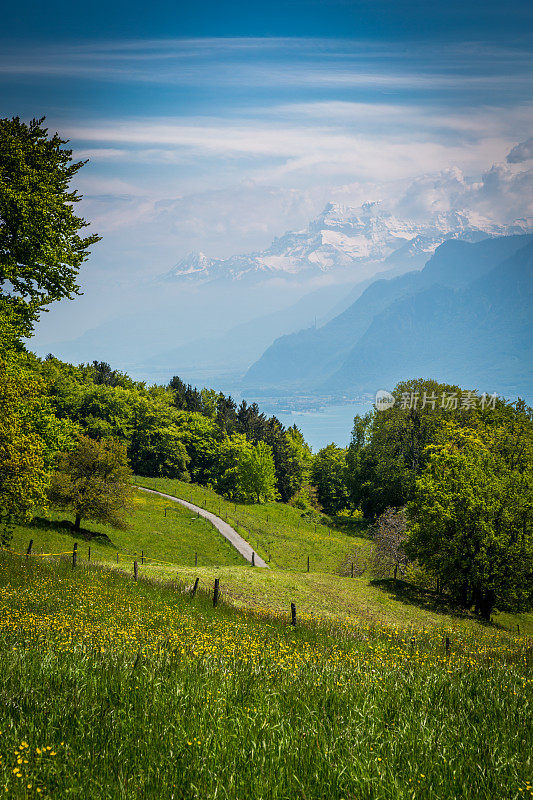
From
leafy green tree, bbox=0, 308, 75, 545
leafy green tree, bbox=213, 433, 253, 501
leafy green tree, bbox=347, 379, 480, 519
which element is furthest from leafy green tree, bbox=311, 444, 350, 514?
leafy green tree, bbox=0, 308, 75, 545

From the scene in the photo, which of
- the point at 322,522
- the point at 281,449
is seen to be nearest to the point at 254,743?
the point at 322,522

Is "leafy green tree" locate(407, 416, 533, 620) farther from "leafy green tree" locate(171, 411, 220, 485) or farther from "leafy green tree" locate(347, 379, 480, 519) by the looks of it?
"leafy green tree" locate(171, 411, 220, 485)

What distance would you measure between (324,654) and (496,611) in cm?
3001

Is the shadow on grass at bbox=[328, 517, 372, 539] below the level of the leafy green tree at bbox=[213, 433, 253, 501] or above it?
below

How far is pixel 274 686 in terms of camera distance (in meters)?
7.65

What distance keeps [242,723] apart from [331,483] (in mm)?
102440

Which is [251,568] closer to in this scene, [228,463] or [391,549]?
[391,549]

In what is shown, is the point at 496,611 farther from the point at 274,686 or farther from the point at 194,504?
the point at 194,504

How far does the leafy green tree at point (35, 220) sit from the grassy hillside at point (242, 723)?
50.1ft

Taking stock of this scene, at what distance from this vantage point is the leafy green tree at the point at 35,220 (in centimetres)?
1991

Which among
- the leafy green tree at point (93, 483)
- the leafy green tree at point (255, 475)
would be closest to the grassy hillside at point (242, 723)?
the leafy green tree at point (93, 483)

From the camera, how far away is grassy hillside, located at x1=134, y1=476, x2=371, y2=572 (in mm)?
53213

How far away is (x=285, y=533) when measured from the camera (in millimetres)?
63531

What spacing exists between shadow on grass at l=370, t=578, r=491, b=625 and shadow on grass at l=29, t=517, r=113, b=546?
22413 mm
